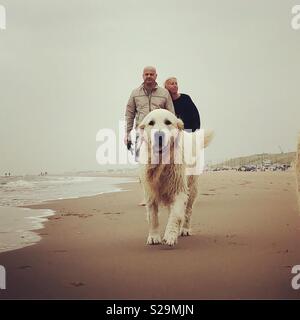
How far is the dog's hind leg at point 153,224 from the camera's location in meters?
4.22

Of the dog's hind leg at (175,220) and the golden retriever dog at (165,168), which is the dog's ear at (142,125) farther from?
the dog's hind leg at (175,220)

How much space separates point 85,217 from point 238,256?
2.80m

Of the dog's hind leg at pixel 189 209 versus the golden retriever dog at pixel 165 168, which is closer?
the golden retriever dog at pixel 165 168

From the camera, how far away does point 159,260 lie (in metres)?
3.49

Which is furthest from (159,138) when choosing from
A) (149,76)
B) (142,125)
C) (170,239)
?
(149,76)

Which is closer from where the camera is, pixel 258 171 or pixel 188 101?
pixel 188 101

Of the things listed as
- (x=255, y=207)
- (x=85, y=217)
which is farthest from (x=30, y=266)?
(x=255, y=207)

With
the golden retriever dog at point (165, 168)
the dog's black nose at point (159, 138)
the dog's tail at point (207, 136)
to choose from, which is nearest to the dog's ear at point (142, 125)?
the golden retriever dog at point (165, 168)

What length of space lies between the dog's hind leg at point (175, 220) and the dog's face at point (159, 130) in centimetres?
51

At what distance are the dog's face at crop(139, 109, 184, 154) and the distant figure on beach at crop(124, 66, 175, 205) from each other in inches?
24.2

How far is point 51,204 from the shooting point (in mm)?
7805

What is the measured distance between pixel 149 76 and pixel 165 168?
0.94 m

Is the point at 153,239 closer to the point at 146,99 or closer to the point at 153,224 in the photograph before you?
the point at 153,224

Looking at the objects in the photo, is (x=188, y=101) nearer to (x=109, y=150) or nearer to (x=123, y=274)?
(x=109, y=150)
